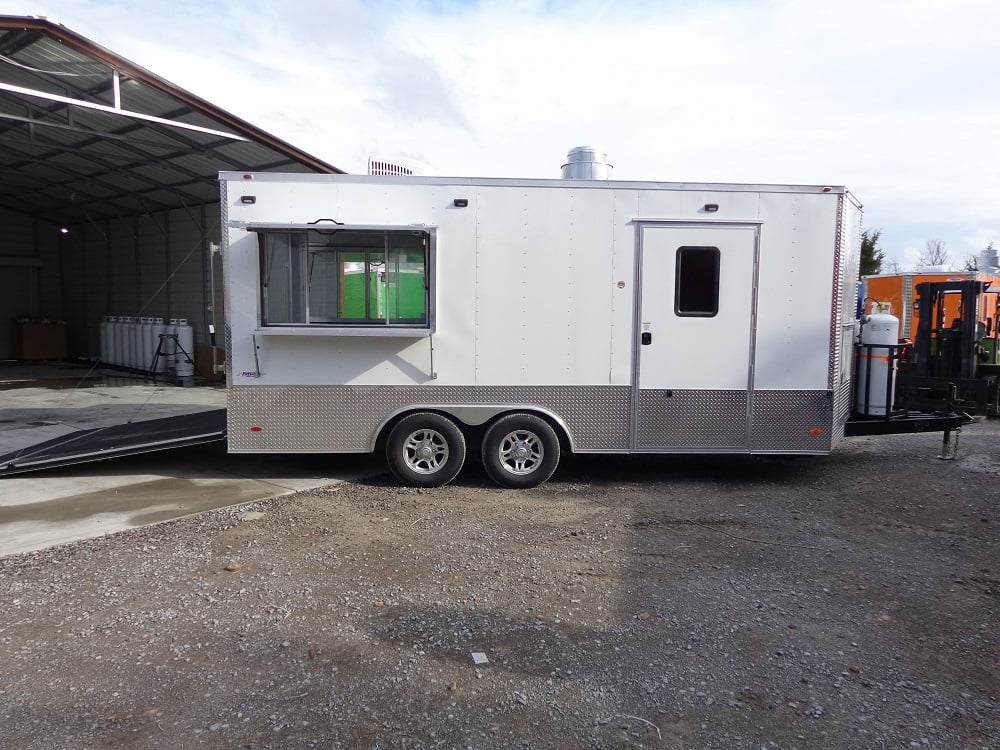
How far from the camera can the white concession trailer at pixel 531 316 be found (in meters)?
6.57

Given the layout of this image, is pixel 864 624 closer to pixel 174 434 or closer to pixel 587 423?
pixel 587 423

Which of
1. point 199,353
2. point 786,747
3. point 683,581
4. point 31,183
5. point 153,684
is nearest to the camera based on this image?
point 786,747

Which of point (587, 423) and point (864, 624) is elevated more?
point (587, 423)

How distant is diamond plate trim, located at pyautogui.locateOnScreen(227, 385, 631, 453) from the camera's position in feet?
21.9

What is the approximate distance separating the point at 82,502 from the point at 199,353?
10.4 meters

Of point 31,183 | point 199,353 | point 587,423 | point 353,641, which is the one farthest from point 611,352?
point 31,183

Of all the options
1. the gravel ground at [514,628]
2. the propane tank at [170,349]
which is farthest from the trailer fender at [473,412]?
the propane tank at [170,349]

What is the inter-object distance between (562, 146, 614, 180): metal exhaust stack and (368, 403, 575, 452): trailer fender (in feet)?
8.59

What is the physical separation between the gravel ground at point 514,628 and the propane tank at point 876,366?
1.54 metres

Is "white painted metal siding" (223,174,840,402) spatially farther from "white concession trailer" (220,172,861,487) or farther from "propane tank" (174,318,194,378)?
"propane tank" (174,318,194,378)

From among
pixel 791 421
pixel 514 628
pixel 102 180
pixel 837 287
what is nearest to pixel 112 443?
pixel 514 628

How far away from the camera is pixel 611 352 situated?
6727 millimetres

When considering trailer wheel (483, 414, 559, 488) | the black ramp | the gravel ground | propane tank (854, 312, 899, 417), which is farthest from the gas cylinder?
propane tank (854, 312, 899, 417)

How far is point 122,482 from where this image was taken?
696 centimetres
